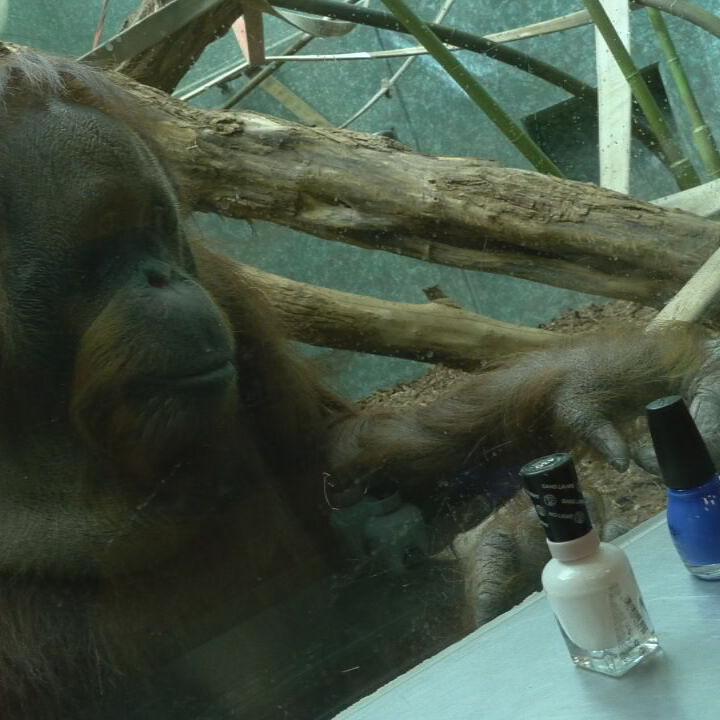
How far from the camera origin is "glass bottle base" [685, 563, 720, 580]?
103cm

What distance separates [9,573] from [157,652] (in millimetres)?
222

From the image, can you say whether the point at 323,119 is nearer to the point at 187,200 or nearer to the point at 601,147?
the point at 187,200

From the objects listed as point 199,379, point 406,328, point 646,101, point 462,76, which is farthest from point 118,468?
point 646,101

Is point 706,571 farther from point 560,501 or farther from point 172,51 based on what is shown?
point 172,51

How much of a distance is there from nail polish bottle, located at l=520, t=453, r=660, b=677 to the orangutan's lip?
1.85 ft

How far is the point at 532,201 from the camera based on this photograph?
5.77 ft

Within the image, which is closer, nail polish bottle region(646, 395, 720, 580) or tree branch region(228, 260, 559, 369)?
nail polish bottle region(646, 395, 720, 580)

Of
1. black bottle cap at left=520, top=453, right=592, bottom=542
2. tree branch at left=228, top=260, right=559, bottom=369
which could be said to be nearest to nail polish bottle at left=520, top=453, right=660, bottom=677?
black bottle cap at left=520, top=453, right=592, bottom=542

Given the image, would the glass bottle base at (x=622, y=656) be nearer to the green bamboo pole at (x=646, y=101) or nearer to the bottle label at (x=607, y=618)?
the bottle label at (x=607, y=618)

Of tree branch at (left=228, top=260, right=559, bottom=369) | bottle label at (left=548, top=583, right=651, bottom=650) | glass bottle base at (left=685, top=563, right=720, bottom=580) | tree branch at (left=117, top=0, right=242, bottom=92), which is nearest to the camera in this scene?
bottle label at (left=548, top=583, right=651, bottom=650)

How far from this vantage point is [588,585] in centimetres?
93

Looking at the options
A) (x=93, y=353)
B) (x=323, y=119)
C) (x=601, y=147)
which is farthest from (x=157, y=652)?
(x=601, y=147)

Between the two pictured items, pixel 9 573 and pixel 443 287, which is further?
pixel 443 287

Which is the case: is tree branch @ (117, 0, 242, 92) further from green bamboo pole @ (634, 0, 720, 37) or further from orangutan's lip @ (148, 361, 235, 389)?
green bamboo pole @ (634, 0, 720, 37)
